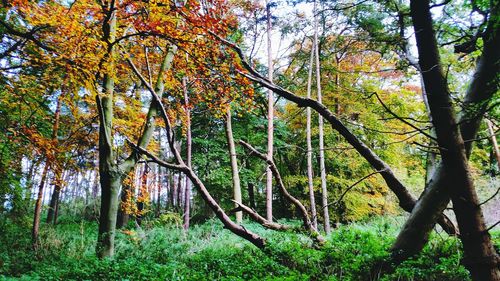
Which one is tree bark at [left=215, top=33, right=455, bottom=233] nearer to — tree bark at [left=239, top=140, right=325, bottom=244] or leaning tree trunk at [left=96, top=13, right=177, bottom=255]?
tree bark at [left=239, top=140, right=325, bottom=244]

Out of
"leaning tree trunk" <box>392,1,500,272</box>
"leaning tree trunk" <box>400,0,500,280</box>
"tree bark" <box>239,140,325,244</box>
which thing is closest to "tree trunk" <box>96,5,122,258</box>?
"tree bark" <box>239,140,325,244</box>

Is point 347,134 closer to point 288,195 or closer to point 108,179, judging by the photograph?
point 288,195

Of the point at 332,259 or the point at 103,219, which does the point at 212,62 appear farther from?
the point at 332,259

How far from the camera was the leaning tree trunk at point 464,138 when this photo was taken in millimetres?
2096

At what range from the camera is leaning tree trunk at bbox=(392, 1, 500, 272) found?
2096 mm

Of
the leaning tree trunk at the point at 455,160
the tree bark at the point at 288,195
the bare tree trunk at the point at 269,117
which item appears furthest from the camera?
the bare tree trunk at the point at 269,117

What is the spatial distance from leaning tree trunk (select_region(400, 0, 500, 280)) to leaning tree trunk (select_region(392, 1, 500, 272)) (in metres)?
0.09

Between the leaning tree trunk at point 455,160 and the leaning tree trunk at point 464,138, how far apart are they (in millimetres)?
94

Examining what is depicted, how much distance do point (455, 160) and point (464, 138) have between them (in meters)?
0.49

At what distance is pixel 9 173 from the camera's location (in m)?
7.77

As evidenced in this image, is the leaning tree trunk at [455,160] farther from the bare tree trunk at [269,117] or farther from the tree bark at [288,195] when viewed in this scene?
the bare tree trunk at [269,117]

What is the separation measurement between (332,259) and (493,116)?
8.83 ft

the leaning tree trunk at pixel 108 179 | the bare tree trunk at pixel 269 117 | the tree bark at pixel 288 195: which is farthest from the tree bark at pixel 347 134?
the bare tree trunk at pixel 269 117

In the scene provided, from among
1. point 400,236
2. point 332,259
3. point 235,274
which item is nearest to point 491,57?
point 400,236
